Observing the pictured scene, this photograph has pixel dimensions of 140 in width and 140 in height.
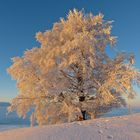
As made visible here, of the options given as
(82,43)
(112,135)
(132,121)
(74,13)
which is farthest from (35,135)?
(74,13)

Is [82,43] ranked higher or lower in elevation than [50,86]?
higher

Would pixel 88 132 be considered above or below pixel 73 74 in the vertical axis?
below

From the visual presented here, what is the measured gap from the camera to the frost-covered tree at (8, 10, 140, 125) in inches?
711

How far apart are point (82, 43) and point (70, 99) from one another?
3.65m

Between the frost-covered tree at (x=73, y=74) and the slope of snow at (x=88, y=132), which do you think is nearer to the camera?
the slope of snow at (x=88, y=132)

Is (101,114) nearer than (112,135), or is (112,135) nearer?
(112,135)

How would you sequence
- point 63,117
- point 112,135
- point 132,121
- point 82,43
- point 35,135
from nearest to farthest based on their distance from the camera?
point 112,135 < point 35,135 < point 132,121 < point 82,43 < point 63,117

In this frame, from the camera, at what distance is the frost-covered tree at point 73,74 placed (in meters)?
18.1

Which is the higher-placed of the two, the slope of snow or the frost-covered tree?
the frost-covered tree

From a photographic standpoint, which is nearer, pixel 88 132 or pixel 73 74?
pixel 88 132

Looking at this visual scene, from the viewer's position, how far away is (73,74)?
63.7 feet

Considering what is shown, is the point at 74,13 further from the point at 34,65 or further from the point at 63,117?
the point at 63,117

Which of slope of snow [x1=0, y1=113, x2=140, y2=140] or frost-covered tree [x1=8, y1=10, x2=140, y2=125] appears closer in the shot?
slope of snow [x1=0, y1=113, x2=140, y2=140]

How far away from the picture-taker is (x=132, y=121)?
8.15 metres
